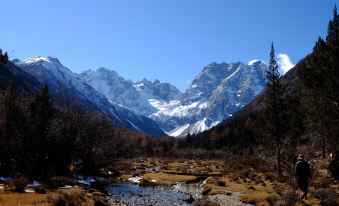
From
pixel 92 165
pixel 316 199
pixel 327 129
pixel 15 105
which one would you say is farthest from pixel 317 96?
pixel 15 105

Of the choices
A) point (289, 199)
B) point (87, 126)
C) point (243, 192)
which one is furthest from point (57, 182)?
point (289, 199)

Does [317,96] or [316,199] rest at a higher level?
[317,96]

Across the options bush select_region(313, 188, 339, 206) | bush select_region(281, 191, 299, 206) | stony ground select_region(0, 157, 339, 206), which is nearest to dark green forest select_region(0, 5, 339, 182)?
stony ground select_region(0, 157, 339, 206)

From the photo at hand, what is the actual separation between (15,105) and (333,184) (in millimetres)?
38138

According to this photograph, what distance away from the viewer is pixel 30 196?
32625mm

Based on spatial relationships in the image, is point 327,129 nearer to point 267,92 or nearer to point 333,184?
point 333,184

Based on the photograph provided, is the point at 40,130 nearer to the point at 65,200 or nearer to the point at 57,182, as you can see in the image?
the point at 57,182

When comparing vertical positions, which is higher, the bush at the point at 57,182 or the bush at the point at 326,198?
the bush at the point at 57,182

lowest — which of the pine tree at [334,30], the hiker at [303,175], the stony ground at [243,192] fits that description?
the stony ground at [243,192]

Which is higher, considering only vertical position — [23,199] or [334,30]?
[334,30]

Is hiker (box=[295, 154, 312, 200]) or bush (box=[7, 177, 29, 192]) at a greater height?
hiker (box=[295, 154, 312, 200])

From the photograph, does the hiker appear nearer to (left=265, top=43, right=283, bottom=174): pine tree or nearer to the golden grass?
the golden grass

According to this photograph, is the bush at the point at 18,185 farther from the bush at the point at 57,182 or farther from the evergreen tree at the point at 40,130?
the evergreen tree at the point at 40,130

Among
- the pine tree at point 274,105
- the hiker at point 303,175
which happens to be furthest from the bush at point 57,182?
the pine tree at point 274,105
